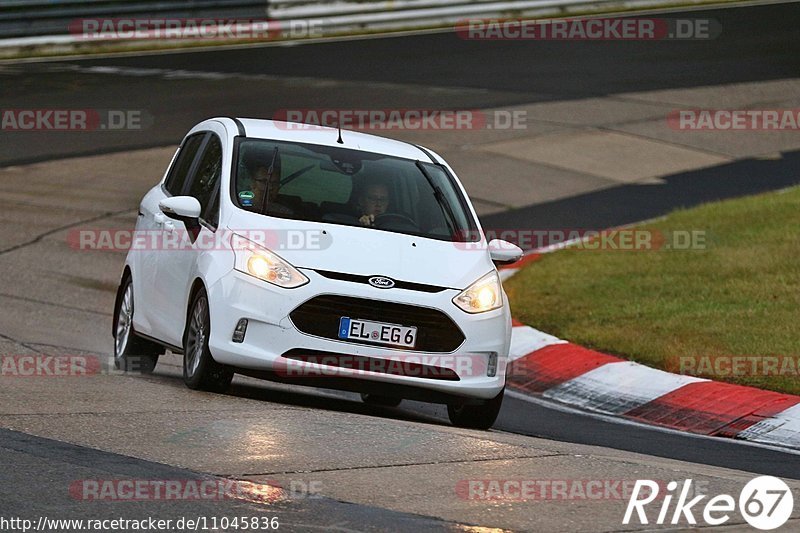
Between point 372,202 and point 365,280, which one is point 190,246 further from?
point 365,280

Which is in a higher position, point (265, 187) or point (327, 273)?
point (265, 187)

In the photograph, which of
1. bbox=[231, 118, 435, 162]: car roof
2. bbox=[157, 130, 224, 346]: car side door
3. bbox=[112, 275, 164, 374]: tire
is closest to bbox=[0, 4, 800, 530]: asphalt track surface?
bbox=[157, 130, 224, 346]: car side door

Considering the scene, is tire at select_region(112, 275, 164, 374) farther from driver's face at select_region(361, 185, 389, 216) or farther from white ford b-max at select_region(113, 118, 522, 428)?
driver's face at select_region(361, 185, 389, 216)

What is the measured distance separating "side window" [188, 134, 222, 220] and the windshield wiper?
4.30 ft

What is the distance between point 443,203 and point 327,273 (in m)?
1.42

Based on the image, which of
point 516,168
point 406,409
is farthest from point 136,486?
point 516,168

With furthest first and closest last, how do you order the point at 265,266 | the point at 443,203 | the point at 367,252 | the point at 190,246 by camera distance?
the point at 443,203 → the point at 190,246 → the point at 367,252 → the point at 265,266

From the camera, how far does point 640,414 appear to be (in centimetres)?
1051

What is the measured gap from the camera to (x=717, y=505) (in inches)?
268

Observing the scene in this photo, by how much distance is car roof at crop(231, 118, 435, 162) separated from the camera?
1007 cm

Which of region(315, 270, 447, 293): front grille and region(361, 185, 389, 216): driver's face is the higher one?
region(361, 185, 389, 216): driver's face

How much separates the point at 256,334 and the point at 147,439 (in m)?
1.38

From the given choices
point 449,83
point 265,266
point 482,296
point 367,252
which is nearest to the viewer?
point 265,266

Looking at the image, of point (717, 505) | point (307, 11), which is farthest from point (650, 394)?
point (307, 11)
